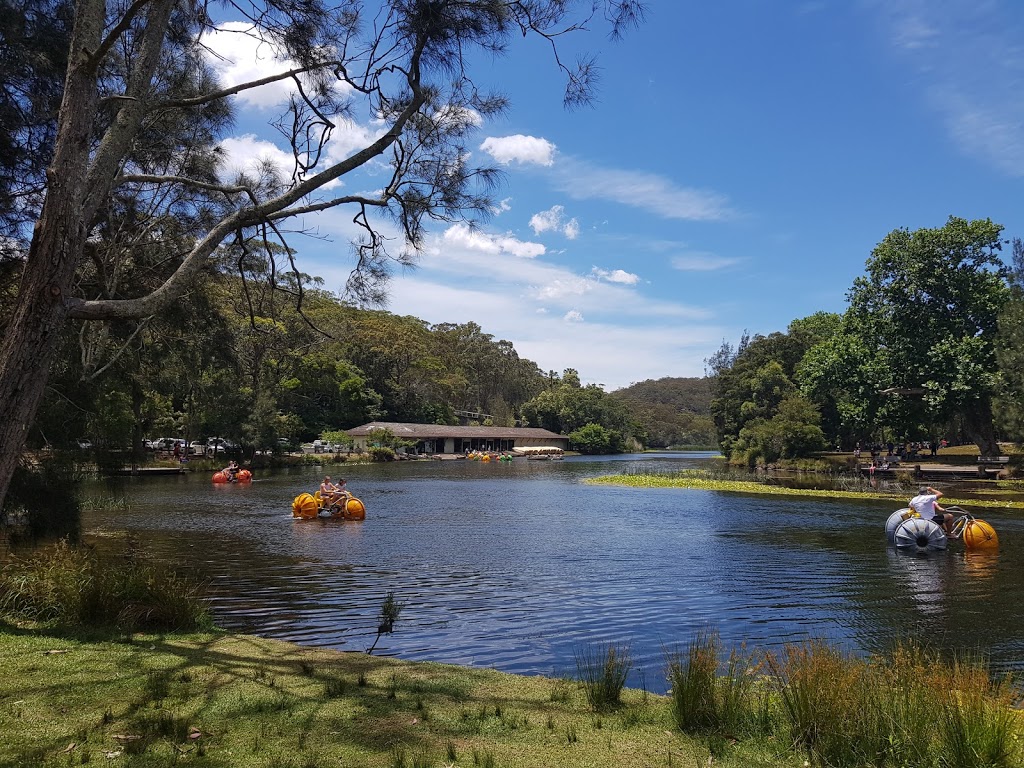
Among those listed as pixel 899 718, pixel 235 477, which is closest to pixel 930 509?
pixel 899 718

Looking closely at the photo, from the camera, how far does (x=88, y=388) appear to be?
394 inches

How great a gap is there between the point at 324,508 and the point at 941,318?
36.9 m

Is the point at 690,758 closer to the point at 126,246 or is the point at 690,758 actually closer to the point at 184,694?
the point at 184,694

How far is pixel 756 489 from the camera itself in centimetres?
3375

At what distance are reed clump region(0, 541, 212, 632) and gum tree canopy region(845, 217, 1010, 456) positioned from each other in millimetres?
40988

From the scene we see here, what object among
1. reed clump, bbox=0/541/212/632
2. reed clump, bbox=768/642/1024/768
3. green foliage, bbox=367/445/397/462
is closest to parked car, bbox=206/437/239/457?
green foliage, bbox=367/445/397/462

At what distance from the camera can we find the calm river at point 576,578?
9039mm

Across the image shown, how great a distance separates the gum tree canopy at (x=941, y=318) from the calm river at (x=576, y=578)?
57.7 feet

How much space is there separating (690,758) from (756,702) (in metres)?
1.16

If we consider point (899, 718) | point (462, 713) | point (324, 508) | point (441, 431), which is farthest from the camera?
point (441, 431)

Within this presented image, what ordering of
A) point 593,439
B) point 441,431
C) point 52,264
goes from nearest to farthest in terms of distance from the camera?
point 52,264 → point 441,431 → point 593,439

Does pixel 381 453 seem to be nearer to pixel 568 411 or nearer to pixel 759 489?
pixel 759 489

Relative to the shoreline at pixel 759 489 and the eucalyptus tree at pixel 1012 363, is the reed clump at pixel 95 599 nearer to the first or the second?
the shoreline at pixel 759 489

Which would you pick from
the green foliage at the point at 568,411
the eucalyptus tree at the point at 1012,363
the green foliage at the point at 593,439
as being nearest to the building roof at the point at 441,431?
the green foliage at the point at 593,439
